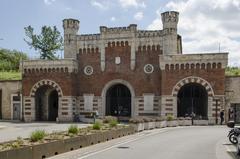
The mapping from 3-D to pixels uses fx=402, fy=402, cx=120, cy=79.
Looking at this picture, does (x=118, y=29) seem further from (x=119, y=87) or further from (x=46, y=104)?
(x=46, y=104)

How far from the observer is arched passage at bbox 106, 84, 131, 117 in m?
42.8

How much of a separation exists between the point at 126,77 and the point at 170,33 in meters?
6.35

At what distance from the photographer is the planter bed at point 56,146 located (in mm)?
12945

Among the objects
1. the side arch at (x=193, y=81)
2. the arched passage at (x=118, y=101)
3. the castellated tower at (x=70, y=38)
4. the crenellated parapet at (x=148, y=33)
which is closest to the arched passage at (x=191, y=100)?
the side arch at (x=193, y=81)

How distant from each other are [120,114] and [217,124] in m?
10.5

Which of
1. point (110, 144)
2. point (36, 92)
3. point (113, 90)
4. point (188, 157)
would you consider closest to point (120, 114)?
point (113, 90)

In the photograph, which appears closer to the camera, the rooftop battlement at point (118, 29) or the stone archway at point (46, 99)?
the rooftop battlement at point (118, 29)

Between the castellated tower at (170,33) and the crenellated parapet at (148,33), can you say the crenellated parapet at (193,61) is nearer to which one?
the castellated tower at (170,33)

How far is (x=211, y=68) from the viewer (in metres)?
38.0

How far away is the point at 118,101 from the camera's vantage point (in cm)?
4325

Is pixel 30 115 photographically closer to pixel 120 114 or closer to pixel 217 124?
pixel 120 114

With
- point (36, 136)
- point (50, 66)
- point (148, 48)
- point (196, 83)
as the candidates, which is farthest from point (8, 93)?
point (36, 136)

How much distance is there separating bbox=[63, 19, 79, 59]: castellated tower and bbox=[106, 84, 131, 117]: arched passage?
5.67 m

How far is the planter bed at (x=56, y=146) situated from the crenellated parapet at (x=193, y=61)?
51.7ft
